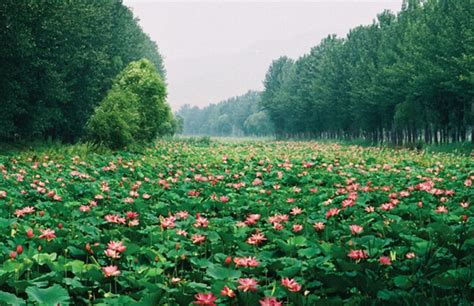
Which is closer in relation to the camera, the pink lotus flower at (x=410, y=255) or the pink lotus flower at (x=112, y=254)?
the pink lotus flower at (x=112, y=254)

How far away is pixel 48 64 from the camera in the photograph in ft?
77.5

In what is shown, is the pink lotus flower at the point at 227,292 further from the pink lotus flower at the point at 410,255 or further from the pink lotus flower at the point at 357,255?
the pink lotus flower at the point at 410,255

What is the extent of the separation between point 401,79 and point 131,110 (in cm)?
1937

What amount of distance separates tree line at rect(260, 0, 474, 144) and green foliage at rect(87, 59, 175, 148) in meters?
16.4

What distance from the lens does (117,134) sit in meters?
23.1

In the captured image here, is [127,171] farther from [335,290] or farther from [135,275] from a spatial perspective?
[335,290]

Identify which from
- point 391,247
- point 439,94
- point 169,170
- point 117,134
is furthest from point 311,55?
point 391,247

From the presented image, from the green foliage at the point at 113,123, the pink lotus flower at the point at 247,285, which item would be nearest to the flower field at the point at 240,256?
the pink lotus flower at the point at 247,285

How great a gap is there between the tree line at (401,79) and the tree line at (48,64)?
20.1 m

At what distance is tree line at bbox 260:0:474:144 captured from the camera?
27500mm

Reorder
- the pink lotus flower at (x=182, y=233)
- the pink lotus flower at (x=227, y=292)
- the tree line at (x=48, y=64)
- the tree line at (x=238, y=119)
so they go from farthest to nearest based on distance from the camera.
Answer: the tree line at (x=238, y=119)
the tree line at (x=48, y=64)
the pink lotus flower at (x=182, y=233)
the pink lotus flower at (x=227, y=292)

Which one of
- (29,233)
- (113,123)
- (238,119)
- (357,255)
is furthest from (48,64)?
(238,119)

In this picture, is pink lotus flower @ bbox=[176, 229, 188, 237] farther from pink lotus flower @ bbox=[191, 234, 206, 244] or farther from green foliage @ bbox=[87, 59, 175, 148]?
green foliage @ bbox=[87, 59, 175, 148]

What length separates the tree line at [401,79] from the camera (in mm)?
27500
